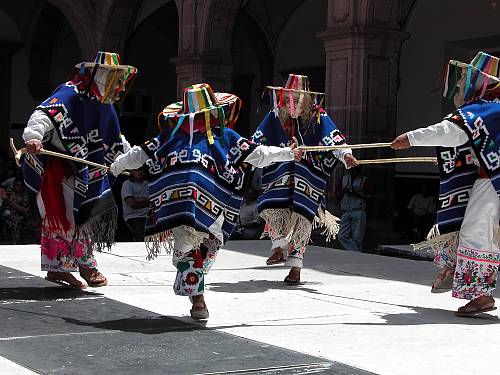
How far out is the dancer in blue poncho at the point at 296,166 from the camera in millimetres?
6852

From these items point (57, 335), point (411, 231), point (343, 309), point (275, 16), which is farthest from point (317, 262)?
point (275, 16)

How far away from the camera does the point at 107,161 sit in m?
6.08

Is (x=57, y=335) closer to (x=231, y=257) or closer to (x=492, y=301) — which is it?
(x=492, y=301)

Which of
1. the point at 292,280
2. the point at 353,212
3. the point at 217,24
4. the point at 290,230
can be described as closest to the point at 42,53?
the point at 217,24

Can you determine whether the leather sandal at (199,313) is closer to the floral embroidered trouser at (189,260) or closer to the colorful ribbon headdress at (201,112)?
the floral embroidered trouser at (189,260)

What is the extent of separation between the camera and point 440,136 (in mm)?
5258

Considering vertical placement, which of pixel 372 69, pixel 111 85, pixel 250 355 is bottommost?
pixel 250 355

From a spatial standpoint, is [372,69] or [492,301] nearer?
[492,301]

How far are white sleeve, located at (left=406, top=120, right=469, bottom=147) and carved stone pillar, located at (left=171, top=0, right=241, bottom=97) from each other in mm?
8930

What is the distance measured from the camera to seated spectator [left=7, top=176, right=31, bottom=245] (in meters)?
11.7

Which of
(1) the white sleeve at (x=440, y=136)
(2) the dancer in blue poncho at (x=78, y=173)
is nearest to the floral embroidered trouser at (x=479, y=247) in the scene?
(1) the white sleeve at (x=440, y=136)

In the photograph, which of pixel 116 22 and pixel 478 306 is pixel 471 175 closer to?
pixel 478 306

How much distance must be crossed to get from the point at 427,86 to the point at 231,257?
734cm

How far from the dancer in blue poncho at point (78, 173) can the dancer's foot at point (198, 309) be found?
120 centimetres
